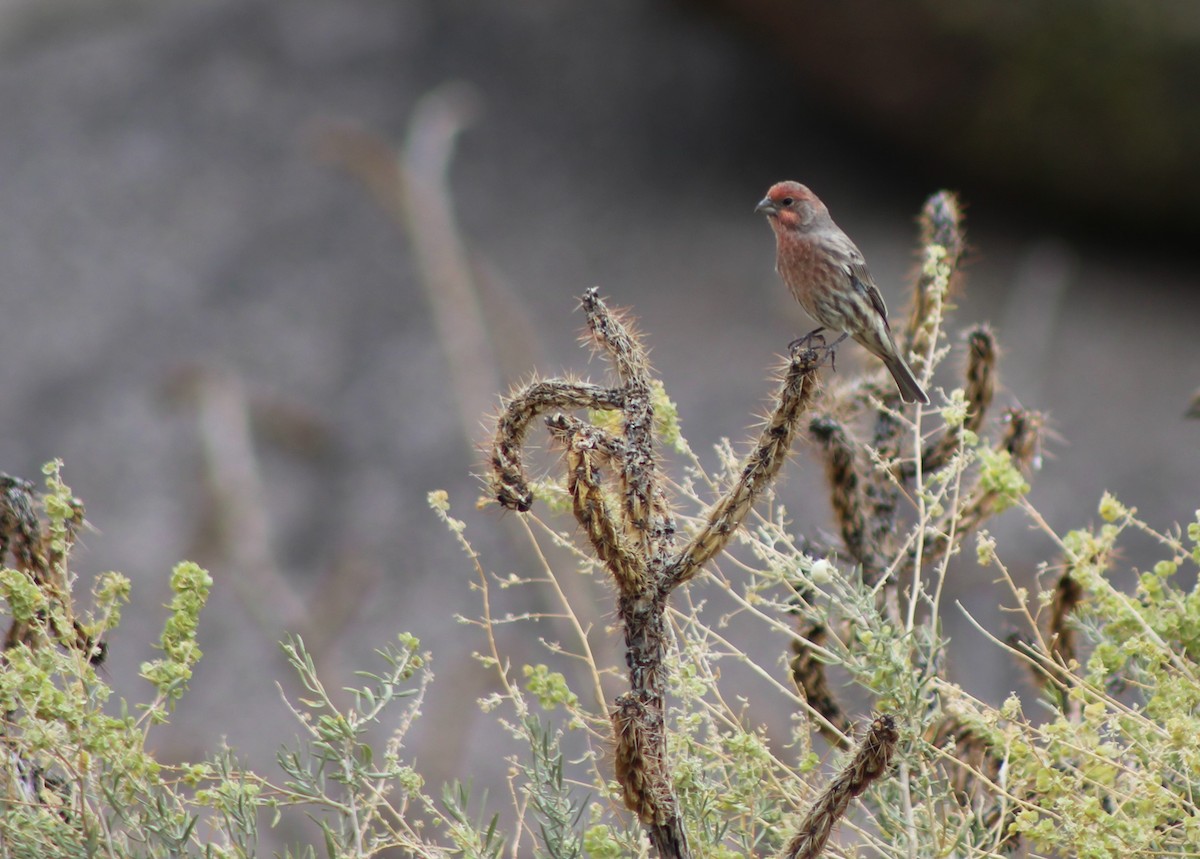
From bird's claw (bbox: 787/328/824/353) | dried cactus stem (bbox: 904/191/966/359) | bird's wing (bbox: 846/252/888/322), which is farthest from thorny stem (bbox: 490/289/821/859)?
dried cactus stem (bbox: 904/191/966/359)

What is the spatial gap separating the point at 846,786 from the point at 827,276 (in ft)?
5.25

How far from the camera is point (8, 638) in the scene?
210cm

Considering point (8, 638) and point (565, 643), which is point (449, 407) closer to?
point (565, 643)

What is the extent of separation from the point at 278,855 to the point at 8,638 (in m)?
0.60

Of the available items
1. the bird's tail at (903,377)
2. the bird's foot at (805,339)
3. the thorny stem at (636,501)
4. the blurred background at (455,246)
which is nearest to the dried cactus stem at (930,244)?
the bird's tail at (903,377)

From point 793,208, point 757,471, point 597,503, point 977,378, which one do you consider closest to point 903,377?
point 977,378

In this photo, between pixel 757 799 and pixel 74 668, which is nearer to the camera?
pixel 74 668

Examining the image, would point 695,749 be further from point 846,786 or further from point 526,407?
point 526,407

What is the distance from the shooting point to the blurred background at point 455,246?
8.23 meters

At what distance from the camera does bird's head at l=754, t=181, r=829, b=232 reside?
317 centimetres

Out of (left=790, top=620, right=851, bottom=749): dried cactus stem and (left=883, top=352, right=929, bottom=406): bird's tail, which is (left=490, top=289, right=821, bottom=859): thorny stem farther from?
(left=883, top=352, right=929, bottom=406): bird's tail

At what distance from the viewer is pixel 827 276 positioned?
10.2ft

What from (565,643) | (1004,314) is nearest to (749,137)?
(1004,314)

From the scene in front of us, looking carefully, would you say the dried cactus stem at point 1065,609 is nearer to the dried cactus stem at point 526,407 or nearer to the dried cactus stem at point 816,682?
the dried cactus stem at point 816,682
